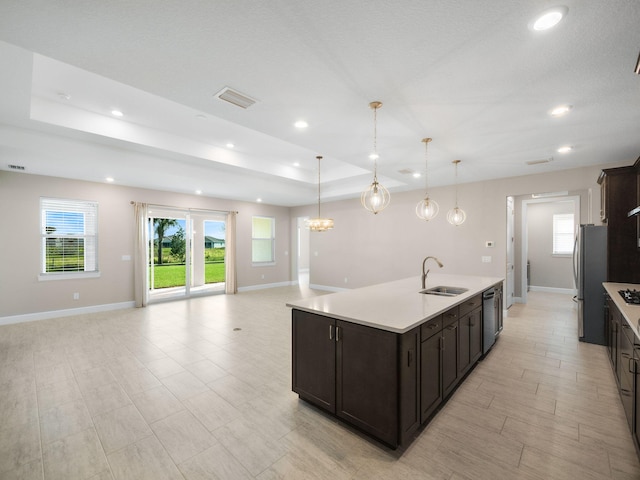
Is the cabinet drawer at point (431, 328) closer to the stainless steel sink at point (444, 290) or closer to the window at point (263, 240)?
the stainless steel sink at point (444, 290)

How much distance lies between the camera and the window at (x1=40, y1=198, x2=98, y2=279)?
18.0ft

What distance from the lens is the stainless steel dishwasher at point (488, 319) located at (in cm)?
351

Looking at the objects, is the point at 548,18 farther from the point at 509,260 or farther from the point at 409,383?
the point at 509,260

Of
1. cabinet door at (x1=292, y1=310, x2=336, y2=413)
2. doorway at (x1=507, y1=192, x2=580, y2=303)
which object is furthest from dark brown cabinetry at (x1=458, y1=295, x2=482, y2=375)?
doorway at (x1=507, y1=192, x2=580, y2=303)

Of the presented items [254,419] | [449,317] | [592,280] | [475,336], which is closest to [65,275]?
[254,419]

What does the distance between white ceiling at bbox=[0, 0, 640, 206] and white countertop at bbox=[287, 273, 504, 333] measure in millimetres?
1879

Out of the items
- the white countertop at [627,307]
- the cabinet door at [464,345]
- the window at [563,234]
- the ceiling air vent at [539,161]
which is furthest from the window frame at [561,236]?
the cabinet door at [464,345]

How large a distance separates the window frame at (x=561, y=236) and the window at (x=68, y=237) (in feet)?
37.8

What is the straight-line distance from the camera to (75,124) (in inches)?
144

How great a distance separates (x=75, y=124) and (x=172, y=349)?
10.7 ft

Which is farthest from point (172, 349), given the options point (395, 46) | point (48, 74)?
point (395, 46)

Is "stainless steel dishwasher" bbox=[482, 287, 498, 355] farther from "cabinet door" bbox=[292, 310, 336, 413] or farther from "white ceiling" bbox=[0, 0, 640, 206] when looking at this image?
"cabinet door" bbox=[292, 310, 336, 413]

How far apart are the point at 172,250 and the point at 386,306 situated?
6554mm

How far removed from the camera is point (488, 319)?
3.70 meters
